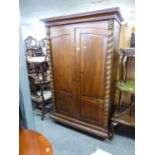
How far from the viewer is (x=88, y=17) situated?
179 cm

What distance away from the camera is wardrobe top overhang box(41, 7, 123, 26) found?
1646 mm

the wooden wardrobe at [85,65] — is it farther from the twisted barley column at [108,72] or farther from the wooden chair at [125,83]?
the wooden chair at [125,83]

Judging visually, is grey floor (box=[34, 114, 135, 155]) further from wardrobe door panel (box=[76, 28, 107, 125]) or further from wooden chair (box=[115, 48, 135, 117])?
wooden chair (box=[115, 48, 135, 117])

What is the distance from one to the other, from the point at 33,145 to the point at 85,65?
1.35 meters

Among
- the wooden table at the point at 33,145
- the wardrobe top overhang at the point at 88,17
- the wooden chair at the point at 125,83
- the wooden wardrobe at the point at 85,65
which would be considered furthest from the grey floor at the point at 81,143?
the wardrobe top overhang at the point at 88,17

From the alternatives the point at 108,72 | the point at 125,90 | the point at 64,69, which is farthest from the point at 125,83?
the point at 64,69

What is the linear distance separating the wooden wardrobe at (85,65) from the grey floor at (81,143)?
151mm

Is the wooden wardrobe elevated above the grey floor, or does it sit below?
above

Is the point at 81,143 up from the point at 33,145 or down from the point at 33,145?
down

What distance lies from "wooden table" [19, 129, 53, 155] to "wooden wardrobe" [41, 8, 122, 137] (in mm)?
1229

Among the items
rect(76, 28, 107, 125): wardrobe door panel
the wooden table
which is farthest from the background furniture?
the wooden table

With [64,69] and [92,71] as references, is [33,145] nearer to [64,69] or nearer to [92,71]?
[92,71]

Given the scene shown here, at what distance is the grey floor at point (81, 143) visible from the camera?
1.98 metres

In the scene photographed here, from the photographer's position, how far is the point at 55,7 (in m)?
3.90
